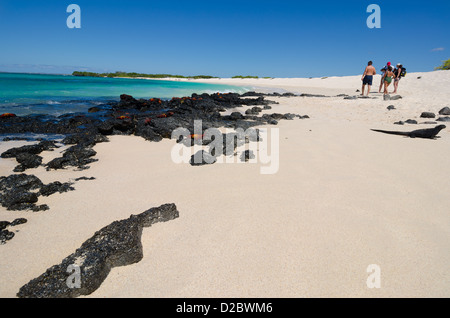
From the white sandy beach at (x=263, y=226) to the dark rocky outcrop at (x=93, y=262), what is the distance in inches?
3.3

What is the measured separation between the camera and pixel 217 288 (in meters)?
1.75

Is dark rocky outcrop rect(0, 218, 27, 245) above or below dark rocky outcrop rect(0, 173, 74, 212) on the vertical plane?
below

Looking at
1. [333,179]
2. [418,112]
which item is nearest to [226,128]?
[333,179]

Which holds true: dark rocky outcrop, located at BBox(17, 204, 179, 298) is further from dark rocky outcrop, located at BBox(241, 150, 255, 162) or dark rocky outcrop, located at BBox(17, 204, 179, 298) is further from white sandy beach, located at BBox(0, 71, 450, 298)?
dark rocky outcrop, located at BBox(241, 150, 255, 162)

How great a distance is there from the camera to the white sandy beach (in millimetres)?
1796

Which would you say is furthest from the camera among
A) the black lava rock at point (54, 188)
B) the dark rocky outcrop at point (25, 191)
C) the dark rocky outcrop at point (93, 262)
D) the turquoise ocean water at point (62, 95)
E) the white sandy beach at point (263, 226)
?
the turquoise ocean water at point (62, 95)

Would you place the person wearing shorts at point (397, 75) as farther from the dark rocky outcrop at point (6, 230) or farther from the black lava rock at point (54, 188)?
the dark rocky outcrop at point (6, 230)

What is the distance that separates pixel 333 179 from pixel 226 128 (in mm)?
4584

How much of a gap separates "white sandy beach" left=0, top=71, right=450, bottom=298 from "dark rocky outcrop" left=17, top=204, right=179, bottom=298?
0.08m

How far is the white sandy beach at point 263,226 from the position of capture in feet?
5.89

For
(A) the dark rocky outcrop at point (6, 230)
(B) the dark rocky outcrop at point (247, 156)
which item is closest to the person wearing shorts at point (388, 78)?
(B) the dark rocky outcrop at point (247, 156)

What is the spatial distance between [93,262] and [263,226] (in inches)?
60.3

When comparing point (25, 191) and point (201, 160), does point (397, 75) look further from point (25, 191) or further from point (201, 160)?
point (25, 191)

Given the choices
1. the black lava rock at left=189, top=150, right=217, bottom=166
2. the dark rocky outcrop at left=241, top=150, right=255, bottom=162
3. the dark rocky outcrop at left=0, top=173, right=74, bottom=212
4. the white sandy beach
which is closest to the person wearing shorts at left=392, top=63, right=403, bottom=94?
the white sandy beach
